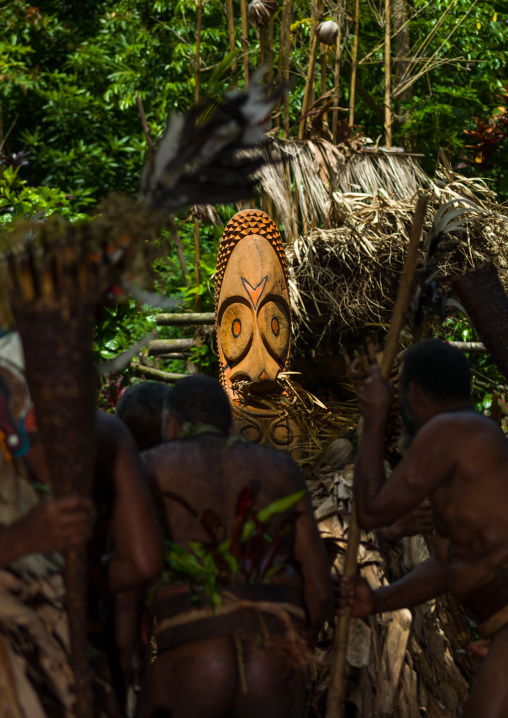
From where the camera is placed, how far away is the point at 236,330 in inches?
192

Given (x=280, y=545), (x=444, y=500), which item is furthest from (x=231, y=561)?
(x=444, y=500)

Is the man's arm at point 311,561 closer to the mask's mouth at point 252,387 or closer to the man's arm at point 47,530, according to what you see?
the man's arm at point 47,530

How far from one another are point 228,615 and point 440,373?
3.43ft

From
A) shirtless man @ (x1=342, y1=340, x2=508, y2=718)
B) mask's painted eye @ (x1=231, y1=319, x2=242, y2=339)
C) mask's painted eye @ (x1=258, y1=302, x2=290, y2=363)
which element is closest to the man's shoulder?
shirtless man @ (x1=342, y1=340, x2=508, y2=718)

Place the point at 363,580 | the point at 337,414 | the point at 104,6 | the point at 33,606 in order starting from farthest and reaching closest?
the point at 104,6 < the point at 337,414 < the point at 363,580 < the point at 33,606

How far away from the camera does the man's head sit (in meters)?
2.70

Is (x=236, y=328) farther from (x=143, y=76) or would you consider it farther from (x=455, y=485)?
(x=143, y=76)

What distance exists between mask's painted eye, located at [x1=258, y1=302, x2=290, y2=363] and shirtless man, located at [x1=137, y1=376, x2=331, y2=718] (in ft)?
7.46

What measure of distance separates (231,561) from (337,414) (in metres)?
2.53

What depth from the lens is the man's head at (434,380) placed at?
2701 mm

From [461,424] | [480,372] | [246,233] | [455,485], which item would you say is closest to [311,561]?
[455,485]

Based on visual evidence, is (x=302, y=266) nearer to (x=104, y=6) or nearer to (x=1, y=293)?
(x=1, y=293)

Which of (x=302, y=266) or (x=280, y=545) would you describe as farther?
(x=302, y=266)

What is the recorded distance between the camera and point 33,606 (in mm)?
2047
